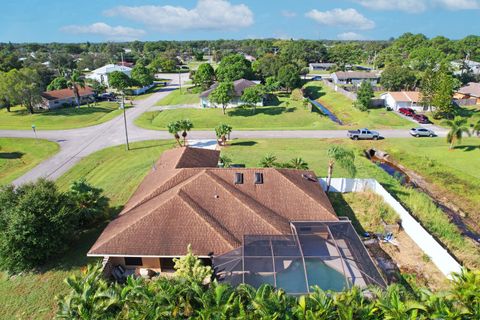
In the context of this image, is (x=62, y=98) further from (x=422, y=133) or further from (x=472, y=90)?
(x=472, y=90)

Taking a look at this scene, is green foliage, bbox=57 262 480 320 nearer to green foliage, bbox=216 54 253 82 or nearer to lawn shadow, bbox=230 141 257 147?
lawn shadow, bbox=230 141 257 147

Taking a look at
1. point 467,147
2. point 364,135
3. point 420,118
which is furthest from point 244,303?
point 420,118

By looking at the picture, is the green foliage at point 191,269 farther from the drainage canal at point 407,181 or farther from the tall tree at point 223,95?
the tall tree at point 223,95

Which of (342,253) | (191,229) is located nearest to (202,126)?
(191,229)

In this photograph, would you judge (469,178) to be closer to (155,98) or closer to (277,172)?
(277,172)

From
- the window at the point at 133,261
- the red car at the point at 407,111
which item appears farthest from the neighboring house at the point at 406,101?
the window at the point at 133,261

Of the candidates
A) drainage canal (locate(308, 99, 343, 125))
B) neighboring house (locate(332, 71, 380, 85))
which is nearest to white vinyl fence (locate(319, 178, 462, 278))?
drainage canal (locate(308, 99, 343, 125))
